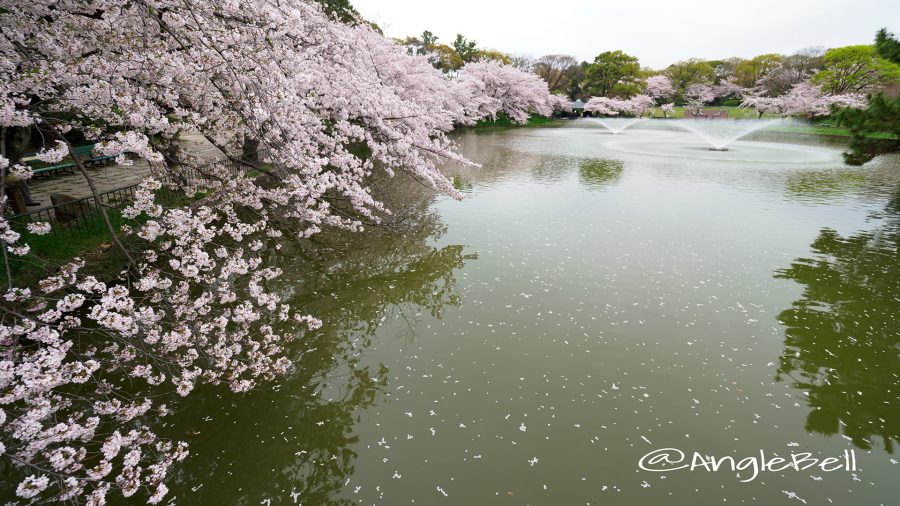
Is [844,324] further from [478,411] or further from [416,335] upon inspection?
[416,335]

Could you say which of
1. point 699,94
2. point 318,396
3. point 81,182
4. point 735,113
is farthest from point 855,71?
point 81,182

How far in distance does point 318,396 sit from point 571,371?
4.16 meters

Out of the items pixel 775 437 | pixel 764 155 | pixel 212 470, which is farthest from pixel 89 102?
pixel 764 155

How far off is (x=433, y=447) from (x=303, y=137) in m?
6.33

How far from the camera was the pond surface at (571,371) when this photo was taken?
16.4ft

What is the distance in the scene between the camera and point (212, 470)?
5059 mm

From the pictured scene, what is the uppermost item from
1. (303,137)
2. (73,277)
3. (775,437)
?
(303,137)

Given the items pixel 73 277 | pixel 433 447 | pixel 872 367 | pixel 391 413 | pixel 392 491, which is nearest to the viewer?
pixel 73 277

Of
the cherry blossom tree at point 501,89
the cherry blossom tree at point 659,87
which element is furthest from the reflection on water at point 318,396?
the cherry blossom tree at point 659,87

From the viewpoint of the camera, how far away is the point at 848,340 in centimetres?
770

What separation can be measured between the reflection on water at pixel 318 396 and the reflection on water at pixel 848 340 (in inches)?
253

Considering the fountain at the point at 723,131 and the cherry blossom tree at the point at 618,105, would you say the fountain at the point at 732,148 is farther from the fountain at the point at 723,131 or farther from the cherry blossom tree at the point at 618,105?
the cherry blossom tree at the point at 618,105

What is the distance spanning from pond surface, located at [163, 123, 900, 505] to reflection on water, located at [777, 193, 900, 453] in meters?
0.04

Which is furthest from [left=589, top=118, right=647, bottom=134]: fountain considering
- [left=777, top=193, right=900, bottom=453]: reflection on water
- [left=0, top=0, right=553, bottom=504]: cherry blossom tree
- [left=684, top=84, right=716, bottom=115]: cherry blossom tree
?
[left=0, top=0, right=553, bottom=504]: cherry blossom tree
